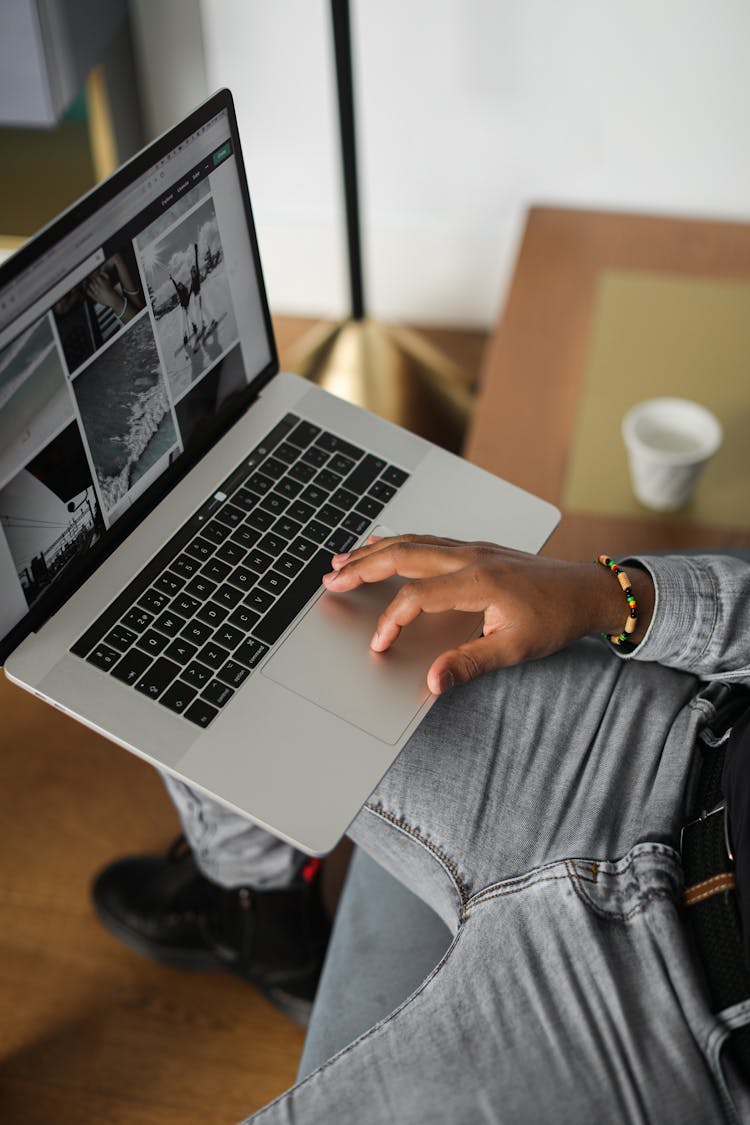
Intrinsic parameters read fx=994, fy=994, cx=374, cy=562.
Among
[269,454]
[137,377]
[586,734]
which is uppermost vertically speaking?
[137,377]

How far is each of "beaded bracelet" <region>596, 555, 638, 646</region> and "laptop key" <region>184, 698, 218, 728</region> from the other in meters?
0.36

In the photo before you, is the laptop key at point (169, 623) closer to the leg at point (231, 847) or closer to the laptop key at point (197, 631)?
the laptop key at point (197, 631)

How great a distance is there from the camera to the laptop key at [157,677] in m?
0.80

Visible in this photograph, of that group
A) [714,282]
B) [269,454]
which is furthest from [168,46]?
[269,454]

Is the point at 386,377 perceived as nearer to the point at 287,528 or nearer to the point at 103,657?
the point at 287,528

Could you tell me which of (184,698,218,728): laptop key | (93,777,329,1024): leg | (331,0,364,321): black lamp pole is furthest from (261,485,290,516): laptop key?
(331,0,364,321): black lamp pole

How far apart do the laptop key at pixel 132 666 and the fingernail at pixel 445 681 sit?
24 cm

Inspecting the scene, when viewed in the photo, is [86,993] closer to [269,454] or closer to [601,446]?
[269,454]

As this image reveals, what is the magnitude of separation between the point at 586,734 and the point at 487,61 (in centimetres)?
129

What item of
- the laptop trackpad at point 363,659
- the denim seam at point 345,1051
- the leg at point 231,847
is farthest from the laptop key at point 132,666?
the denim seam at point 345,1051

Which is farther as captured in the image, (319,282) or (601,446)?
(319,282)

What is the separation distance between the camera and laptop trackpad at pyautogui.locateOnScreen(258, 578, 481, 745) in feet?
2.69

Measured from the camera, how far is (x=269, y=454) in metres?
0.95

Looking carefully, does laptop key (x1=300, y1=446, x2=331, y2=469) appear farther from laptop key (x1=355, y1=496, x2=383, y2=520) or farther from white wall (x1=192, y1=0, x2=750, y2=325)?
white wall (x1=192, y1=0, x2=750, y2=325)
